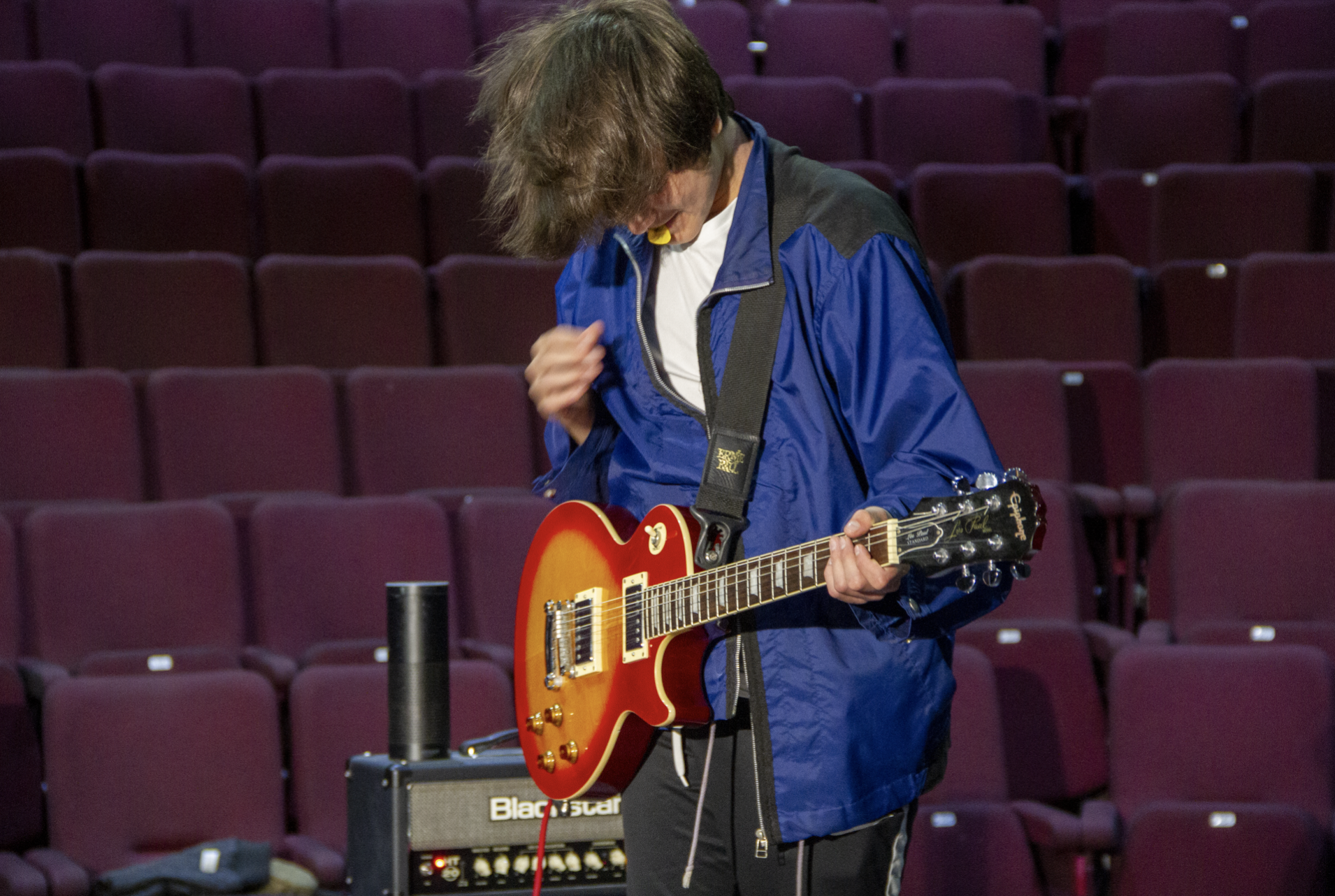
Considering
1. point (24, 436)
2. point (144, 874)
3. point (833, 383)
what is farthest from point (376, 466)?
point (833, 383)

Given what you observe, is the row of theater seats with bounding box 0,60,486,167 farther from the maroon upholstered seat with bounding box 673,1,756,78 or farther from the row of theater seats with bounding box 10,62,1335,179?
the maroon upholstered seat with bounding box 673,1,756,78

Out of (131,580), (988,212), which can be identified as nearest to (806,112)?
(988,212)

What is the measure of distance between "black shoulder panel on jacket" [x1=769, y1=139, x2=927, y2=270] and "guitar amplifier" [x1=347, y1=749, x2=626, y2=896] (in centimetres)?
74

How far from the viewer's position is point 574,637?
118cm

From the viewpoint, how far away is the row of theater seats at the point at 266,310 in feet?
8.86

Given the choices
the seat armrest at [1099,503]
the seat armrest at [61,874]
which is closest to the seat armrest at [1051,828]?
the seat armrest at [1099,503]

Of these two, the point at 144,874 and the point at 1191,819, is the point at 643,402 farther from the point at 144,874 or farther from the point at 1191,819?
the point at 1191,819

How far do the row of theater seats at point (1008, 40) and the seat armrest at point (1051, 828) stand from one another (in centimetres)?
243

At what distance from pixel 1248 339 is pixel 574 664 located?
2189mm

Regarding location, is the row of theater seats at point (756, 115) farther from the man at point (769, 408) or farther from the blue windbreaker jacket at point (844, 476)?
the blue windbreaker jacket at point (844, 476)

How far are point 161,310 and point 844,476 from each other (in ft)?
7.07

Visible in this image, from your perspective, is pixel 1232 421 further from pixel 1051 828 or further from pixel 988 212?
pixel 1051 828

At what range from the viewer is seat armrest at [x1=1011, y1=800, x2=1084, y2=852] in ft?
6.23

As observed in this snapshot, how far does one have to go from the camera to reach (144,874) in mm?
1725
